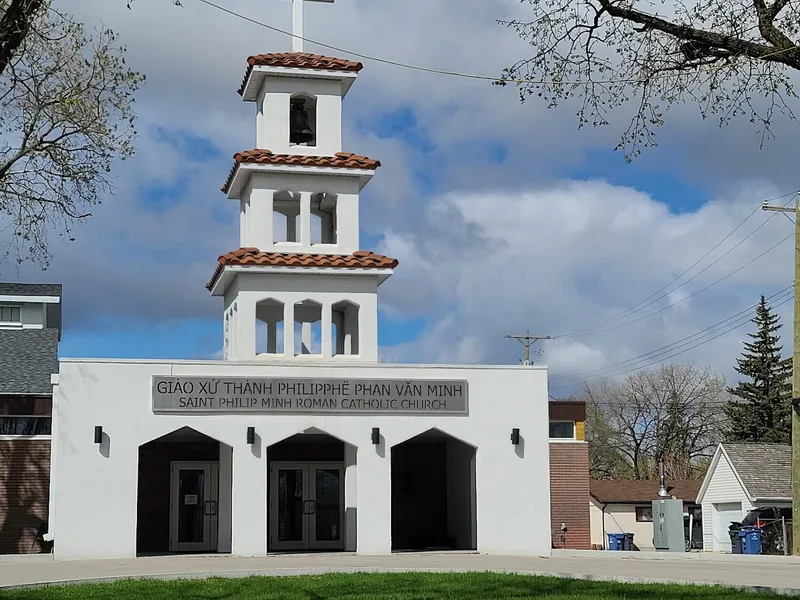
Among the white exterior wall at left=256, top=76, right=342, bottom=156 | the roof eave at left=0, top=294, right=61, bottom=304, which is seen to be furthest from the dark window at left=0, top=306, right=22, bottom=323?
the white exterior wall at left=256, top=76, right=342, bottom=156

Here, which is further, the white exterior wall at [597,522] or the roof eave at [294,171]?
the white exterior wall at [597,522]

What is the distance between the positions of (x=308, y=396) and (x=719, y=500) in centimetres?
2943

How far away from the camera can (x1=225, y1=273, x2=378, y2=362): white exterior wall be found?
29219 mm

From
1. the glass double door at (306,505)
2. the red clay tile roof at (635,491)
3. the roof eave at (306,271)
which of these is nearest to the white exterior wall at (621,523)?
the red clay tile roof at (635,491)

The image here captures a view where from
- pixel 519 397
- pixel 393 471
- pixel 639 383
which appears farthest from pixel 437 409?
pixel 639 383

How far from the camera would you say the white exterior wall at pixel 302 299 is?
29219 millimetres

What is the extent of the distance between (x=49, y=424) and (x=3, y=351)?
7.90 m

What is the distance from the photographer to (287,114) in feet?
101

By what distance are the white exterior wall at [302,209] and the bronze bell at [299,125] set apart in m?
1.35

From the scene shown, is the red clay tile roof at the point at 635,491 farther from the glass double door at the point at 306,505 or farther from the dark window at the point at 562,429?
the glass double door at the point at 306,505

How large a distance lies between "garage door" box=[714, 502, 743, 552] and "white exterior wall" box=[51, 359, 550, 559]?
24799 mm

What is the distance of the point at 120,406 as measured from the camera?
26688 mm

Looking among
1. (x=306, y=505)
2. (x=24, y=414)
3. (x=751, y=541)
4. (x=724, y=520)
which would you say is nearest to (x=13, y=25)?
(x=306, y=505)

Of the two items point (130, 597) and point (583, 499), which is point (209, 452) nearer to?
point (583, 499)
